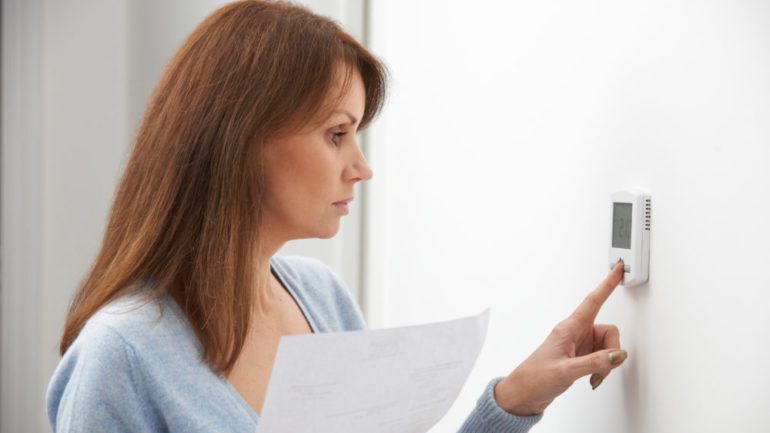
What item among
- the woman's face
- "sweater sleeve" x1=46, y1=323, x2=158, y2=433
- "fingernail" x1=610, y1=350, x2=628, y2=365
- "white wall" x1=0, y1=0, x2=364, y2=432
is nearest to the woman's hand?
"fingernail" x1=610, y1=350, x2=628, y2=365

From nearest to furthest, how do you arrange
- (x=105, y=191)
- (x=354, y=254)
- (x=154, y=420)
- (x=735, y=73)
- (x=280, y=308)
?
1. (x=735, y=73)
2. (x=154, y=420)
3. (x=280, y=308)
4. (x=354, y=254)
5. (x=105, y=191)

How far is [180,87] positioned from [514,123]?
458 millimetres

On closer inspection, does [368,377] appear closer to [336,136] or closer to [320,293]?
[336,136]

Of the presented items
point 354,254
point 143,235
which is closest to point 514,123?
point 143,235

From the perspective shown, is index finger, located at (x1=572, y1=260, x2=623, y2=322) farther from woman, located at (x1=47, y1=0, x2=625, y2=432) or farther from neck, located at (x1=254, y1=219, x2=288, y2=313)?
neck, located at (x1=254, y1=219, x2=288, y2=313)

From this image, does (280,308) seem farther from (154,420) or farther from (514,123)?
(514,123)

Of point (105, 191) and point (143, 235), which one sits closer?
point (143, 235)

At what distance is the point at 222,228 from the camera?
93 centimetres

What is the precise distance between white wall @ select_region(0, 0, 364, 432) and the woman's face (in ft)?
4.29

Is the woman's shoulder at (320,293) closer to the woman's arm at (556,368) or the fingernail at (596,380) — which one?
the woman's arm at (556,368)

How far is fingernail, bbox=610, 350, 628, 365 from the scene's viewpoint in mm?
885

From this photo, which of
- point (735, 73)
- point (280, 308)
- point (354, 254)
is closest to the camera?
point (735, 73)

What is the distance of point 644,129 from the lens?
92 cm

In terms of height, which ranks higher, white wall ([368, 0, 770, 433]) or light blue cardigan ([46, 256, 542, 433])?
white wall ([368, 0, 770, 433])
